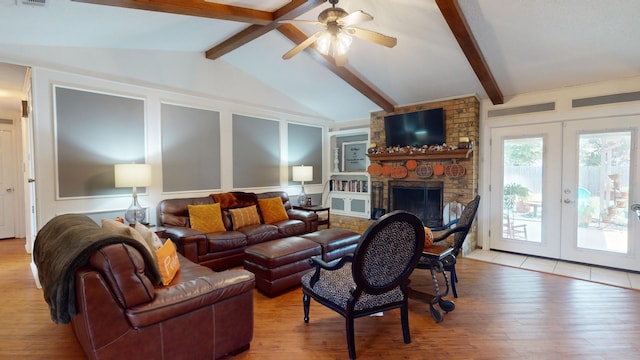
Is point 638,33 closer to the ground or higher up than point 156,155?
higher up

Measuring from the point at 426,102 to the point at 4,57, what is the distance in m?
5.53

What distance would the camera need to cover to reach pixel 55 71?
11.6 ft

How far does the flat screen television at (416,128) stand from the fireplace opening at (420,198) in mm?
720

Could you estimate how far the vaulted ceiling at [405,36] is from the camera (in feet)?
9.59

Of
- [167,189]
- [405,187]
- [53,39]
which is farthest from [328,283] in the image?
[53,39]

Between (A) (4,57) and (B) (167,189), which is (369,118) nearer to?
(B) (167,189)

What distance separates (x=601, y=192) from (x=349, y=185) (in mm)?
3980

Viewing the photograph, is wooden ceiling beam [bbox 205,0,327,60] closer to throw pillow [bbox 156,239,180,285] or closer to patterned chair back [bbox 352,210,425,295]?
patterned chair back [bbox 352,210,425,295]

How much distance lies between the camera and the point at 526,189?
15.0ft

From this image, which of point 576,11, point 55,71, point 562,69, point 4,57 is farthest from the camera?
point 562,69

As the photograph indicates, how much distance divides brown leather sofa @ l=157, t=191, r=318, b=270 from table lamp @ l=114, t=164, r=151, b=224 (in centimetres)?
38

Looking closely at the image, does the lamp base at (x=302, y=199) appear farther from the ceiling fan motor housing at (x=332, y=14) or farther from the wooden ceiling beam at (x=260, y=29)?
the ceiling fan motor housing at (x=332, y=14)

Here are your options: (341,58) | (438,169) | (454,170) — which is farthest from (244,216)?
(454,170)

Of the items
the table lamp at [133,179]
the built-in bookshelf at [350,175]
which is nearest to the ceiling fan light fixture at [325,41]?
the table lamp at [133,179]
